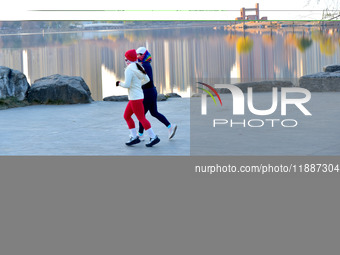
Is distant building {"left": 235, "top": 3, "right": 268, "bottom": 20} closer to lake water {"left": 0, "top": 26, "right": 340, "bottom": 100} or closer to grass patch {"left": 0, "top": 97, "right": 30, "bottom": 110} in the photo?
lake water {"left": 0, "top": 26, "right": 340, "bottom": 100}

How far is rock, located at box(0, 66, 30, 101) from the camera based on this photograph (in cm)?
1728

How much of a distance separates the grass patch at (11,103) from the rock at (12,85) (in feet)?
0.29

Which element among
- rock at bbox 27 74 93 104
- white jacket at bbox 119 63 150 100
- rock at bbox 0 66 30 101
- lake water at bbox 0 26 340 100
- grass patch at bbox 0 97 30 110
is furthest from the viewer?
lake water at bbox 0 26 340 100

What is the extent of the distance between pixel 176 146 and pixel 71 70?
28314 millimetres

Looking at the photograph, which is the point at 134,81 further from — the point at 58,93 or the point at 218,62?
the point at 218,62

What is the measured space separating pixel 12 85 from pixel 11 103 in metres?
0.59

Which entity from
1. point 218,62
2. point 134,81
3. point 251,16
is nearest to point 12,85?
point 134,81

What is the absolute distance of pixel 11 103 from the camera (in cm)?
1717

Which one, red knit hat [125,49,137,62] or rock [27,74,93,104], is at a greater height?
red knit hat [125,49,137,62]

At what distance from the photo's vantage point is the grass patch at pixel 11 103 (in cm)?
1695

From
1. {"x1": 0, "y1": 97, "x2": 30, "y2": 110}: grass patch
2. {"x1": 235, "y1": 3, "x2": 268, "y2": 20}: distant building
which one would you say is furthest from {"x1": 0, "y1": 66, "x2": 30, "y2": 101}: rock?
{"x1": 235, "y1": 3, "x2": 268, "y2": 20}: distant building

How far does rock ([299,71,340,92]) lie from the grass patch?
720 centimetres
